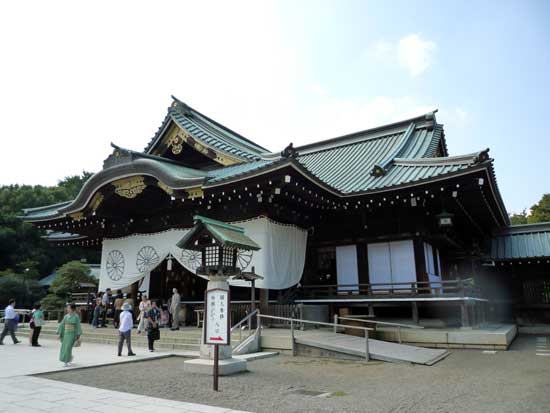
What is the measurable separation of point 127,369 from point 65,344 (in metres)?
1.46

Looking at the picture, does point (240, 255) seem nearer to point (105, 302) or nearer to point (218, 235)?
point (218, 235)

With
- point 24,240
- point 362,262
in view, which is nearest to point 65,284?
point 24,240

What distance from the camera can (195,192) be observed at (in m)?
12.5

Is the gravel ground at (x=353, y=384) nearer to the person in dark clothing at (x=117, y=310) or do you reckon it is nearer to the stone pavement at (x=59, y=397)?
the stone pavement at (x=59, y=397)

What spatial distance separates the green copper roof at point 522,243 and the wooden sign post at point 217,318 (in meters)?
15.2

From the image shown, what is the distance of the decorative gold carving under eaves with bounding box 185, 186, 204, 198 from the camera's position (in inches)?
487

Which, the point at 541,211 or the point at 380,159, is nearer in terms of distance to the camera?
the point at 380,159

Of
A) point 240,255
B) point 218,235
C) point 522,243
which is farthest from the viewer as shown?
point 522,243

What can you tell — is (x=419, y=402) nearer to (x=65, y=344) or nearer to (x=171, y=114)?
(x=65, y=344)

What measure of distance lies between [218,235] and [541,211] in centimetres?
3806

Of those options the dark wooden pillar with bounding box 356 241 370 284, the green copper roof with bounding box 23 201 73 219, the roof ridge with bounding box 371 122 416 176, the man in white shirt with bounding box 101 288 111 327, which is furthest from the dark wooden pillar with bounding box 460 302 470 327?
the green copper roof with bounding box 23 201 73 219

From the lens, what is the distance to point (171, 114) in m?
16.0

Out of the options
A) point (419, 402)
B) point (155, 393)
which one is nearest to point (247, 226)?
point (155, 393)

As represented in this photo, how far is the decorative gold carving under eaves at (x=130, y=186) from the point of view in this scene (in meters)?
13.8
